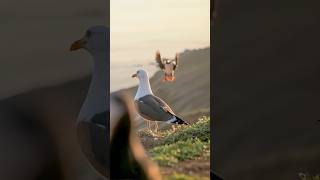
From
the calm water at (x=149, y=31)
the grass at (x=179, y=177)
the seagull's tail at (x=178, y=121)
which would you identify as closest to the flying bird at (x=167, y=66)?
the calm water at (x=149, y=31)

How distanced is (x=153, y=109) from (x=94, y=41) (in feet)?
1.48

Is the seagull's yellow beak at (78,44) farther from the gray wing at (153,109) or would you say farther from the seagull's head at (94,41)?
the gray wing at (153,109)

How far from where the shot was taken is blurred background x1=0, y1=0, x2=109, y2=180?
2266 mm

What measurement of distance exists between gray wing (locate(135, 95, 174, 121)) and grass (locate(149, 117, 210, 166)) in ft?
0.27

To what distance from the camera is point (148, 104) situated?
2541mm

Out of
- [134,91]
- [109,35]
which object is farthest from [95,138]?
[109,35]

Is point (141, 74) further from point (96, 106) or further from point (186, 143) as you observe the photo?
point (186, 143)

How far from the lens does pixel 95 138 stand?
242cm

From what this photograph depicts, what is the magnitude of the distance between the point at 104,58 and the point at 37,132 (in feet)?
1.50

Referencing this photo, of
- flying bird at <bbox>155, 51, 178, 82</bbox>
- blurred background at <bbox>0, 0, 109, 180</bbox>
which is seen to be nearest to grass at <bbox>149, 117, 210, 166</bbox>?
flying bird at <bbox>155, 51, 178, 82</bbox>

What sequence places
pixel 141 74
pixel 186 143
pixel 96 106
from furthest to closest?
pixel 186 143
pixel 141 74
pixel 96 106
